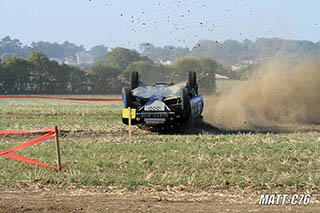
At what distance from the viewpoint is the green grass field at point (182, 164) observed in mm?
8398

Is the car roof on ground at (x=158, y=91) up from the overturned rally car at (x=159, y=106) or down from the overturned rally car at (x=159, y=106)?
up

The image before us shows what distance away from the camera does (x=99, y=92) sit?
56219mm

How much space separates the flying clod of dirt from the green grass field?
4915 millimetres

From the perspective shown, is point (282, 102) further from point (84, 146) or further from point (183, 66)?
point (183, 66)

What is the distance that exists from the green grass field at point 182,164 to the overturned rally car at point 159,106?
2.68ft

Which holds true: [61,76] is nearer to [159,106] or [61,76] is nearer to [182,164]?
[159,106]

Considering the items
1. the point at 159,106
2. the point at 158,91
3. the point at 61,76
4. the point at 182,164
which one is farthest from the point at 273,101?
the point at 61,76

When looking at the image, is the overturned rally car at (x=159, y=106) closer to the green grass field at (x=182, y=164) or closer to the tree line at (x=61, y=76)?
the green grass field at (x=182, y=164)

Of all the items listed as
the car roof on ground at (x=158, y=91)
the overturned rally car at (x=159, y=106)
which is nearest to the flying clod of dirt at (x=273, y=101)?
the car roof on ground at (x=158, y=91)

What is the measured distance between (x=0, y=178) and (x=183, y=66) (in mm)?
37702

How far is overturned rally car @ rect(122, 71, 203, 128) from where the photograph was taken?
48.6ft

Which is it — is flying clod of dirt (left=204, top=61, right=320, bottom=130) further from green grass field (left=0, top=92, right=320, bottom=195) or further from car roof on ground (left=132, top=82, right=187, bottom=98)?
green grass field (left=0, top=92, right=320, bottom=195)

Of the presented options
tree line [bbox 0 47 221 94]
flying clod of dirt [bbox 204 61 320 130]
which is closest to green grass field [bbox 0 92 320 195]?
flying clod of dirt [bbox 204 61 320 130]

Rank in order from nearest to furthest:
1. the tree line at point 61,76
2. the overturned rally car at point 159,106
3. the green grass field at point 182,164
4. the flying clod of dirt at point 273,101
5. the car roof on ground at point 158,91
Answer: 1. the green grass field at point 182,164
2. the overturned rally car at point 159,106
3. the car roof on ground at point 158,91
4. the flying clod of dirt at point 273,101
5. the tree line at point 61,76
